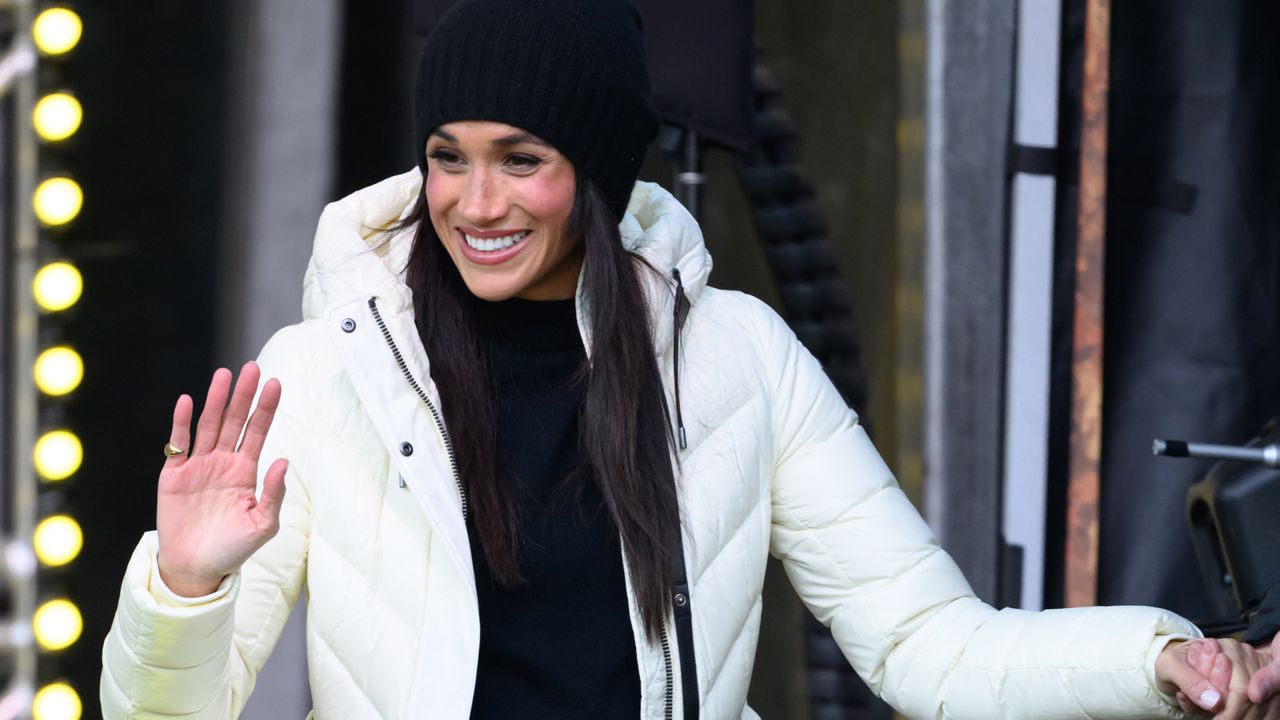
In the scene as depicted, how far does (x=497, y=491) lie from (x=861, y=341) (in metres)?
1.33

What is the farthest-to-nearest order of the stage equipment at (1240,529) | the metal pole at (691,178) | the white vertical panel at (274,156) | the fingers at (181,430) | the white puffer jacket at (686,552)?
1. the white vertical panel at (274,156)
2. the metal pole at (691,178)
3. the stage equipment at (1240,529)
4. the white puffer jacket at (686,552)
5. the fingers at (181,430)

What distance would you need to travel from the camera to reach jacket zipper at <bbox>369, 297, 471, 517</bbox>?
171 cm

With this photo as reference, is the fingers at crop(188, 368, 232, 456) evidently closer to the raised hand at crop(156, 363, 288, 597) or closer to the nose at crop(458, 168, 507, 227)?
the raised hand at crop(156, 363, 288, 597)

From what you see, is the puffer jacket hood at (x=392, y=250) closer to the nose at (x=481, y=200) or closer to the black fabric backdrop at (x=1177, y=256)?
the nose at (x=481, y=200)

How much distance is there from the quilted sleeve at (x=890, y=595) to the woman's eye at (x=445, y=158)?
16.9 inches

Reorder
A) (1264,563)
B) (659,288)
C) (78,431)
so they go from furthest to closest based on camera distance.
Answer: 1. (78,431)
2. (1264,563)
3. (659,288)

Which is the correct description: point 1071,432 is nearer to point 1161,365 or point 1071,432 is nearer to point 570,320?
point 1161,365

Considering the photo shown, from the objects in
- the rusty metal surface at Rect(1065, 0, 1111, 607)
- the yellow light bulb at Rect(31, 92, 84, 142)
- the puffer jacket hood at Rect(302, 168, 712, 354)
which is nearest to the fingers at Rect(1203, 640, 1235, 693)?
the puffer jacket hood at Rect(302, 168, 712, 354)

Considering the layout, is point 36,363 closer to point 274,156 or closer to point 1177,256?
point 274,156

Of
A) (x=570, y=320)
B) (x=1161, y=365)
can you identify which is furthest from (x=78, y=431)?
(x=1161, y=365)

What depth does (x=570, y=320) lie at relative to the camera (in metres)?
1.89

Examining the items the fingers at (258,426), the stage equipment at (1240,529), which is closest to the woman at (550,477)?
the fingers at (258,426)

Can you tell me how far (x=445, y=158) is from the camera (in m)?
1.80

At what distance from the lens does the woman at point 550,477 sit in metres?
1.65
